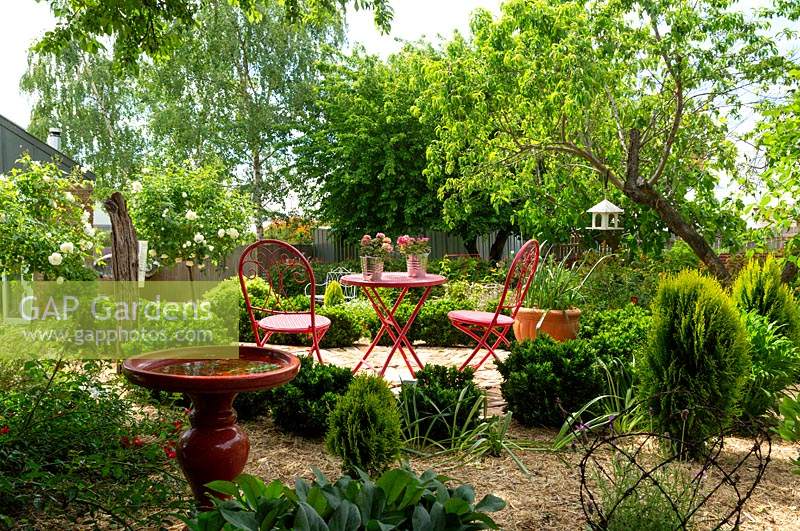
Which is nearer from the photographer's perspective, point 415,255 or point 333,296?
point 415,255

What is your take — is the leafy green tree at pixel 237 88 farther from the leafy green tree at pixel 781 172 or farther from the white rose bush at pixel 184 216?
the leafy green tree at pixel 781 172

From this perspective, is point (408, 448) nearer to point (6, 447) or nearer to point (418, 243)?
point (6, 447)

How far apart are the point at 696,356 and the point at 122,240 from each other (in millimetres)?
3474

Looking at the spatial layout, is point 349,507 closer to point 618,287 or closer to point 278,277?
point 278,277

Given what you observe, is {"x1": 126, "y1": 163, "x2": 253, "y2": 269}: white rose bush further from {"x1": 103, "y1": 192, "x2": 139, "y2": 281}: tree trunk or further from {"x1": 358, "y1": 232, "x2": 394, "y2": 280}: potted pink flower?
{"x1": 358, "y1": 232, "x2": 394, "y2": 280}: potted pink flower

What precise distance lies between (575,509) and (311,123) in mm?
14860

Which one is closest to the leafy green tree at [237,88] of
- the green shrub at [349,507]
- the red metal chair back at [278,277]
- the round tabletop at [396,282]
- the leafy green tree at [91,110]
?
the leafy green tree at [91,110]

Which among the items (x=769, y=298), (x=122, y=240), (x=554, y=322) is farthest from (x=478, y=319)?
(x=122, y=240)

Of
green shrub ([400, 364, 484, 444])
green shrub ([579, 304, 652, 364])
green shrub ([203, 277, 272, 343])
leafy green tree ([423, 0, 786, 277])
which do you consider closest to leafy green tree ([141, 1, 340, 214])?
leafy green tree ([423, 0, 786, 277])

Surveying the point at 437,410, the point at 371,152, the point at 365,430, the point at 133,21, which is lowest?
the point at 437,410

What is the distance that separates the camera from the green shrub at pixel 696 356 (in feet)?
9.80

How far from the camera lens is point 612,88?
7496 millimetres

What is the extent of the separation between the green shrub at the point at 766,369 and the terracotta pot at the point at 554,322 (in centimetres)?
189

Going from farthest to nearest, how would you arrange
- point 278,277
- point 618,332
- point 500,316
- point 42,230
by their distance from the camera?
1. point 278,277
2. point 42,230
3. point 500,316
4. point 618,332
